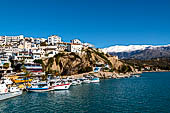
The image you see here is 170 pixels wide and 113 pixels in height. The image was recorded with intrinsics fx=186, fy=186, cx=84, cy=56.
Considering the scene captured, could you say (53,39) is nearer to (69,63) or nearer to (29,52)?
(29,52)

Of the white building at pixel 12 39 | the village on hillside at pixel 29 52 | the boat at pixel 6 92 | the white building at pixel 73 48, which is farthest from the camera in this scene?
the white building at pixel 12 39

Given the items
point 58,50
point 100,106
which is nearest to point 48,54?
point 58,50

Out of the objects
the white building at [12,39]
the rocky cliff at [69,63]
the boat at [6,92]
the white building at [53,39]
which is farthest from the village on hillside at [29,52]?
the boat at [6,92]

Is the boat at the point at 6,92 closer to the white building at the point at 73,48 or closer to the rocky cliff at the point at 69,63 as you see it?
the rocky cliff at the point at 69,63

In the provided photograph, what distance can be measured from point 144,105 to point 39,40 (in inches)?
4259

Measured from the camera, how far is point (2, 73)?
7988 cm

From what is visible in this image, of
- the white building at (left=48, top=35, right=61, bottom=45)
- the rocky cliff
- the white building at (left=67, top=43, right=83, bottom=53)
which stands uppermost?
the white building at (left=48, top=35, right=61, bottom=45)

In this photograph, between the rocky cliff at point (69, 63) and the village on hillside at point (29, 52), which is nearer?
the village on hillside at point (29, 52)

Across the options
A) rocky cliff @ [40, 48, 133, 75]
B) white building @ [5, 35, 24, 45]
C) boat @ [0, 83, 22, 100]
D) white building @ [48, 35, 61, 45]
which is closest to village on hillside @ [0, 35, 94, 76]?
white building @ [48, 35, 61, 45]

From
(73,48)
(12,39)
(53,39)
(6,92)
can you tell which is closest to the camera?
(6,92)

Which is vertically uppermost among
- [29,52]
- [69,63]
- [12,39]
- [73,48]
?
[12,39]

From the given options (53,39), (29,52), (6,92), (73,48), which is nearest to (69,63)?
(73,48)

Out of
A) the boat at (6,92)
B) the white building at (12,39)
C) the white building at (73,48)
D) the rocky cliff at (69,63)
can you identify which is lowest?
the boat at (6,92)

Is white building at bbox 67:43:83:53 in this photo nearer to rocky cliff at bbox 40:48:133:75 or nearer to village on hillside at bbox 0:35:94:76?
village on hillside at bbox 0:35:94:76
